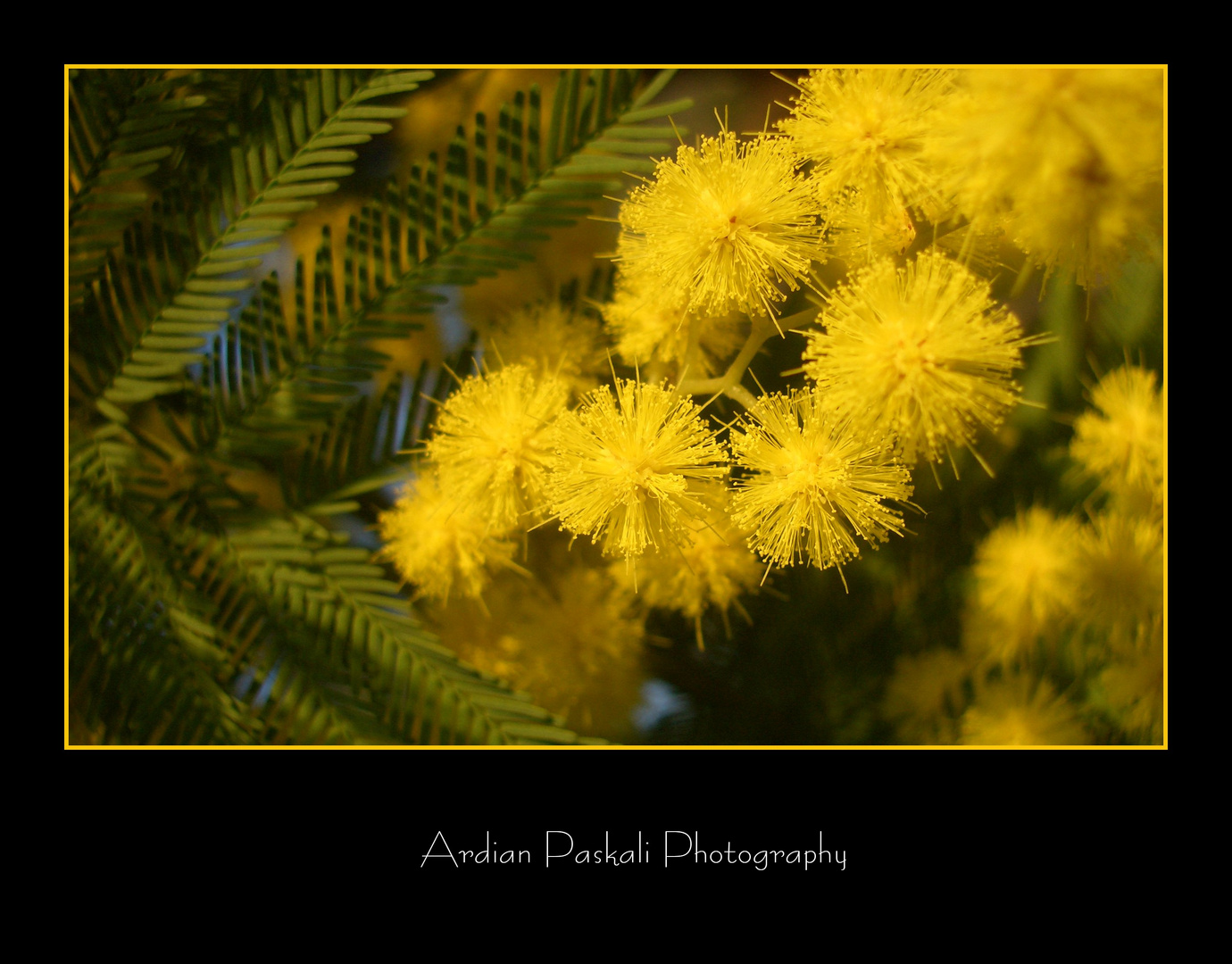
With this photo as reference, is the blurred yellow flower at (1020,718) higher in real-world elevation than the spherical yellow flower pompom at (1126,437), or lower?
lower

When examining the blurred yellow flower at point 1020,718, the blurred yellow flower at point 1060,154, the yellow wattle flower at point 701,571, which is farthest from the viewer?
the blurred yellow flower at point 1020,718

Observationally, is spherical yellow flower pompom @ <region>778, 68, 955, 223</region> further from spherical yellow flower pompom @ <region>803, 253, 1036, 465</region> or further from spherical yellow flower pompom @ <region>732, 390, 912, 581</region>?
spherical yellow flower pompom @ <region>732, 390, 912, 581</region>

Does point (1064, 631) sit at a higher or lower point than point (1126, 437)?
lower

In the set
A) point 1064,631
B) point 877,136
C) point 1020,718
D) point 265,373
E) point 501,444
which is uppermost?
point 877,136

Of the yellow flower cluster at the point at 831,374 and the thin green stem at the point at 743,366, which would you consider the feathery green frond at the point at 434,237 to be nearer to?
the yellow flower cluster at the point at 831,374

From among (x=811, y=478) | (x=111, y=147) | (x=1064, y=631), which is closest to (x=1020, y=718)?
(x=1064, y=631)

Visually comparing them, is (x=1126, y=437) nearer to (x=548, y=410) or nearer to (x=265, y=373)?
(x=548, y=410)

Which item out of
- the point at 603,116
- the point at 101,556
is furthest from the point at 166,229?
the point at 603,116

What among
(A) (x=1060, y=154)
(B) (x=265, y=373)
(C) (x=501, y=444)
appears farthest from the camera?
(B) (x=265, y=373)

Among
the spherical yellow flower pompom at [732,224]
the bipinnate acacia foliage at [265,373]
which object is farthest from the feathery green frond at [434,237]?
the spherical yellow flower pompom at [732,224]
